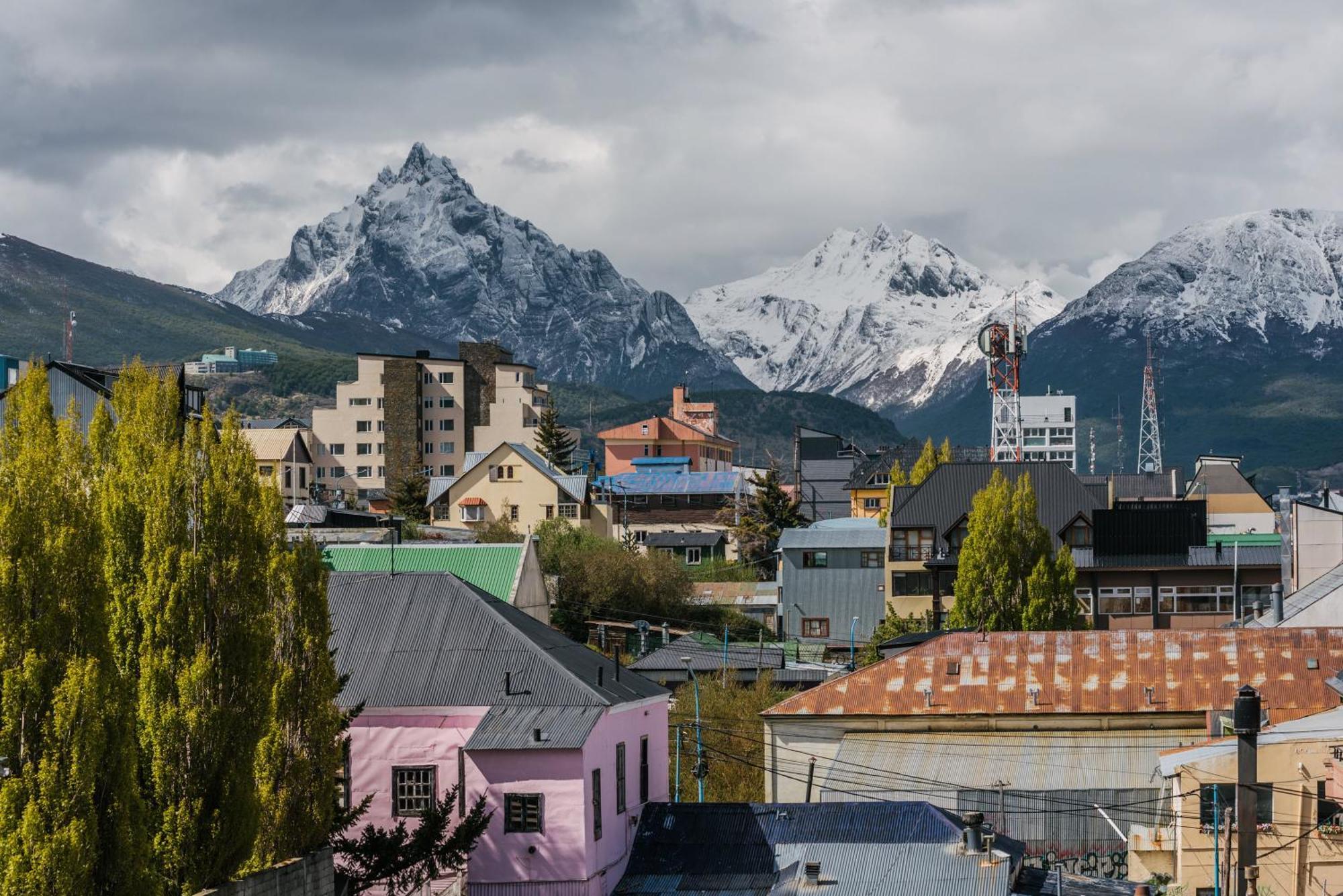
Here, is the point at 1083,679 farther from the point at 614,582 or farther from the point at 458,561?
the point at 614,582

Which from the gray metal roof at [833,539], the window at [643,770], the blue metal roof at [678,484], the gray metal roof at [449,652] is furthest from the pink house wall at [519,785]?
the blue metal roof at [678,484]

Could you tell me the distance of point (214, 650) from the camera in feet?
103

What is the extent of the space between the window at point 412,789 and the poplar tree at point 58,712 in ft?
45.2

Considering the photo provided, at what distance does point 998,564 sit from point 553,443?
8468 centimetres

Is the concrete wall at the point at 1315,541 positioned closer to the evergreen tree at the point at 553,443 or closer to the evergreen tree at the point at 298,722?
the evergreen tree at the point at 298,722

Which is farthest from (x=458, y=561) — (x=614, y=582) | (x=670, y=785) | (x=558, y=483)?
(x=558, y=483)

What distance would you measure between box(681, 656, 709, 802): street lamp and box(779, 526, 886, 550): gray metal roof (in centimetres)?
2803

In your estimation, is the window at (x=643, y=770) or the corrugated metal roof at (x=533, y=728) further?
the window at (x=643, y=770)

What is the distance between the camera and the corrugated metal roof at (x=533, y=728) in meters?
39.4

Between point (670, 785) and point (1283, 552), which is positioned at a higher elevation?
point (1283, 552)

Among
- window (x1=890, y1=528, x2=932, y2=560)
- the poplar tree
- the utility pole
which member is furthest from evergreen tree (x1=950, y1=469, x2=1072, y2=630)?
the poplar tree

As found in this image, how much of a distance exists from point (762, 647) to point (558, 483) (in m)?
47.1

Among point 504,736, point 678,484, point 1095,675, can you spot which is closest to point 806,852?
point 504,736

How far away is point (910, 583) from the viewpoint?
99062 millimetres
